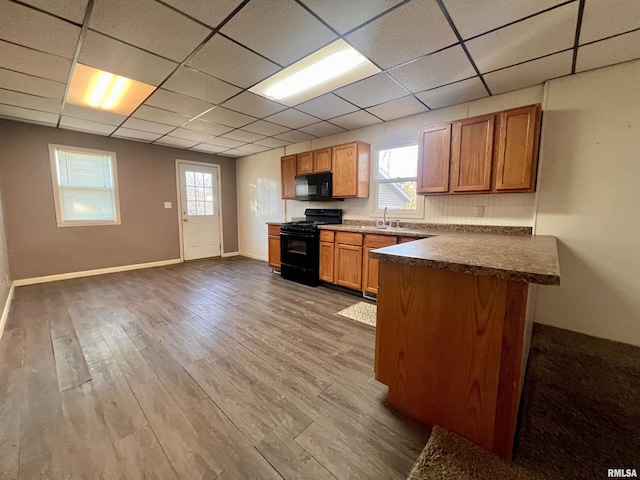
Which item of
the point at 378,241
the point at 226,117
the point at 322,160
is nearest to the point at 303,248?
the point at 378,241

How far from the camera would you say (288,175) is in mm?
4848

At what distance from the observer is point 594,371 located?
6.12 ft

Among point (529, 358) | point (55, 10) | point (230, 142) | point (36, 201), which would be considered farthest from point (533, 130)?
point (36, 201)

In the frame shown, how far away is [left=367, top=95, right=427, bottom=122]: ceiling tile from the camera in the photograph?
3.03 meters

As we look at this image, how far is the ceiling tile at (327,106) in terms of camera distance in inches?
117

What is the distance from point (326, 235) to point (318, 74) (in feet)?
6.78

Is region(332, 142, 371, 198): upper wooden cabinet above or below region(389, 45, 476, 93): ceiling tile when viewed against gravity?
below

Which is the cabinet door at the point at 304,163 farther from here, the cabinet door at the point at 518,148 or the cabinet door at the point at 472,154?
the cabinet door at the point at 518,148

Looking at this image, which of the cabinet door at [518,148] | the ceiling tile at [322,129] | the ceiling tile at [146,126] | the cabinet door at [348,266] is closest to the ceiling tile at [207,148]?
the ceiling tile at [146,126]

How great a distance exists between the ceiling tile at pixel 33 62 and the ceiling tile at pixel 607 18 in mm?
4022

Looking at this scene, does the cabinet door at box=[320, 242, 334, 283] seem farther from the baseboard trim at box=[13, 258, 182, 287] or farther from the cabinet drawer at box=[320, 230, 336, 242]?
the baseboard trim at box=[13, 258, 182, 287]

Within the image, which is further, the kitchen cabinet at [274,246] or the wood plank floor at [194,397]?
the kitchen cabinet at [274,246]

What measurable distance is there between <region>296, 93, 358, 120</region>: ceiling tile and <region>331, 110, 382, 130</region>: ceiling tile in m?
0.14

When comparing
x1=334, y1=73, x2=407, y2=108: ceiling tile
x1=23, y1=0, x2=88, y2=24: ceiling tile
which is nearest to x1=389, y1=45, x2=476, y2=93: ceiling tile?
x1=334, y1=73, x2=407, y2=108: ceiling tile
